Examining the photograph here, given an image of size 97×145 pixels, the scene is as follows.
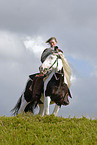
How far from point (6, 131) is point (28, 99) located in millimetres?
2582

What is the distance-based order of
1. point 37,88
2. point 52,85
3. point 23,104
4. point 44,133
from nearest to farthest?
point 44,133
point 52,85
point 37,88
point 23,104

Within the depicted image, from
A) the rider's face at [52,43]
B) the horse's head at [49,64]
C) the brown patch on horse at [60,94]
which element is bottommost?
the brown patch on horse at [60,94]

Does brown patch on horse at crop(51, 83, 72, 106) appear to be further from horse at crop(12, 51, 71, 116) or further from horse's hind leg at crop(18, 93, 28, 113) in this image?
horse's hind leg at crop(18, 93, 28, 113)

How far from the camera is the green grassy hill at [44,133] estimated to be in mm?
5535

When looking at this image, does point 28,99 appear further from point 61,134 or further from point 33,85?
point 61,134

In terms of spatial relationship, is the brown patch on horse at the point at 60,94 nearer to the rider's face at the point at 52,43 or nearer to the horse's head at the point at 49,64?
the horse's head at the point at 49,64

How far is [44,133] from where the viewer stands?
616 centimetres

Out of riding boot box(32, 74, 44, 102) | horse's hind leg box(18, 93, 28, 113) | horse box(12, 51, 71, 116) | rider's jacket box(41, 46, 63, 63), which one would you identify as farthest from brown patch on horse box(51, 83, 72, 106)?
horse's hind leg box(18, 93, 28, 113)

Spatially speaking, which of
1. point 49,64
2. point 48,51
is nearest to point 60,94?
point 49,64

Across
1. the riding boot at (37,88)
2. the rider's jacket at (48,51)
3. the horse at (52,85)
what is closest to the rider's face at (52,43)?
the rider's jacket at (48,51)

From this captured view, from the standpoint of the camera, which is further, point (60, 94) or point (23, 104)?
point (23, 104)

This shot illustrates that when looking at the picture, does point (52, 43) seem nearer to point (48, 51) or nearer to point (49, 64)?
point (48, 51)

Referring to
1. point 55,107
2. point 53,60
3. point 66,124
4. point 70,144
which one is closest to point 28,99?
point 55,107

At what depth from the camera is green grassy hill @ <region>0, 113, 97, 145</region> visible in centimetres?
554
